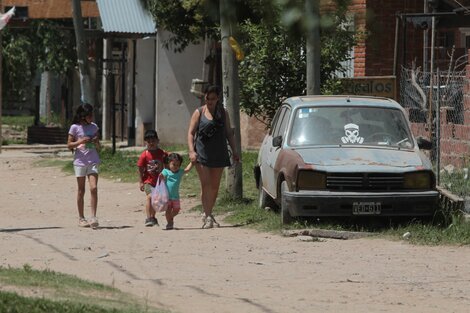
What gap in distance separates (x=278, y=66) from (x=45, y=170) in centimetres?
719

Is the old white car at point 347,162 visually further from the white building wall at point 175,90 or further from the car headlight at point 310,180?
the white building wall at point 175,90

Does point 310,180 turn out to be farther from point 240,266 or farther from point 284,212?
point 240,266

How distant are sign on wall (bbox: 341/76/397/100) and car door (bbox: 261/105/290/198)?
2.49 meters

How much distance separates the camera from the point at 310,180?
524 inches

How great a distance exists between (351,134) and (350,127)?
0.12m

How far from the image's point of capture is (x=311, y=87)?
638 inches

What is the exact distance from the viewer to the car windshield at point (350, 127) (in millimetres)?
14258

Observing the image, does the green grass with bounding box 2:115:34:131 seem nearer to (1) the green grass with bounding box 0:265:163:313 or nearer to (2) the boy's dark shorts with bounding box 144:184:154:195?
(2) the boy's dark shorts with bounding box 144:184:154:195

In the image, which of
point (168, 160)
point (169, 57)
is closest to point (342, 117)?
point (168, 160)

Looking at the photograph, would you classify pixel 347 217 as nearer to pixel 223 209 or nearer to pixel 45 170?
pixel 223 209

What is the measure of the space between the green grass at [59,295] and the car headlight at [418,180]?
4.96 m

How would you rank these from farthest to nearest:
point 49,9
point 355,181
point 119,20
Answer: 1. point 49,9
2. point 119,20
3. point 355,181

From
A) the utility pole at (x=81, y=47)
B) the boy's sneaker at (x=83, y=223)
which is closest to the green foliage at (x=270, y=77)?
the boy's sneaker at (x=83, y=223)

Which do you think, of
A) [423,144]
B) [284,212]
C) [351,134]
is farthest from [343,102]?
[284,212]
